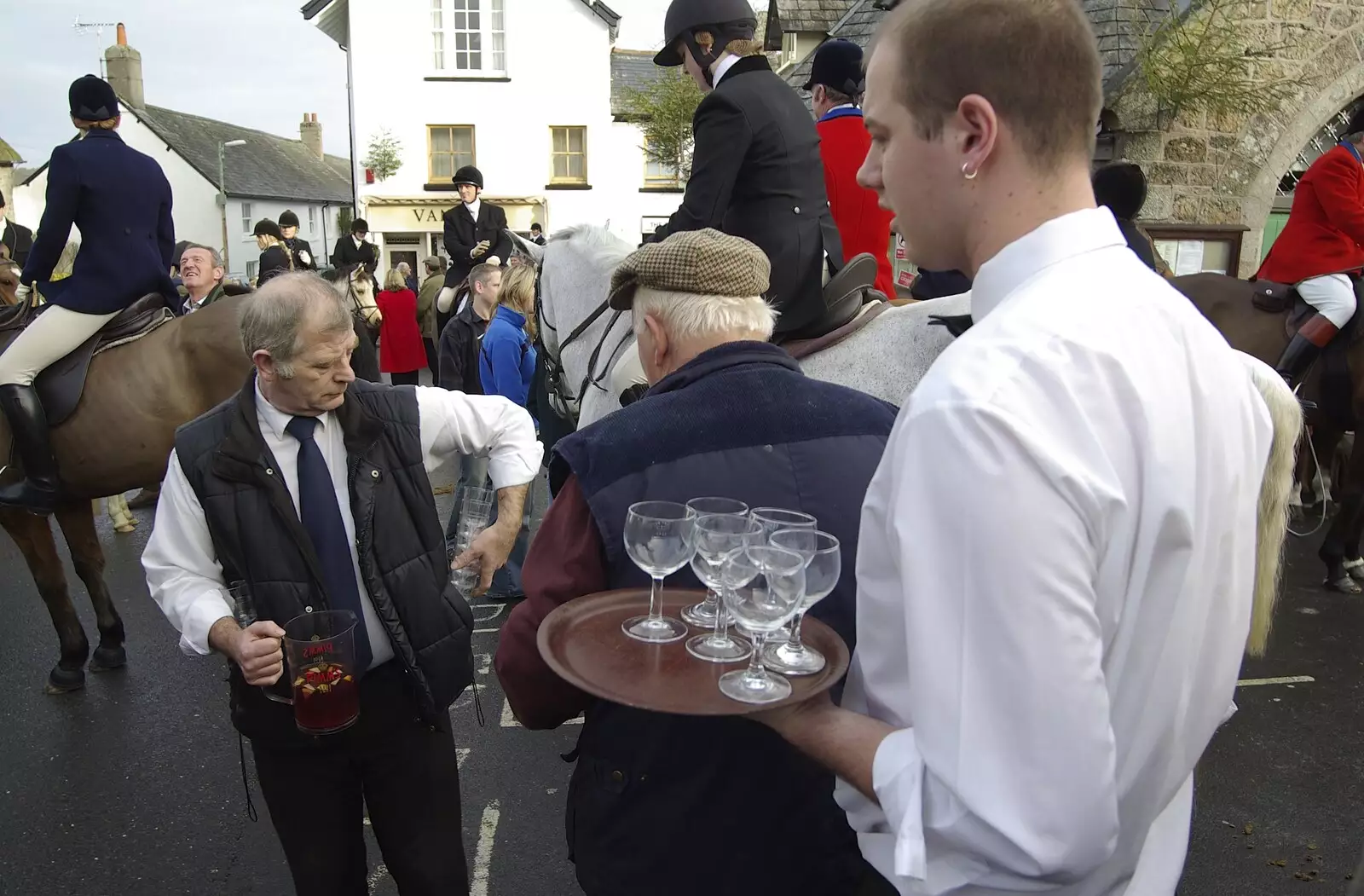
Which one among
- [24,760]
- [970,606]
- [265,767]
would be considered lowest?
[24,760]

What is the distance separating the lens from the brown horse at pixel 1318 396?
6.18 metres

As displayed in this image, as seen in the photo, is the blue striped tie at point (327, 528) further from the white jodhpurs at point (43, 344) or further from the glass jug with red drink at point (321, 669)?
the white jodhpurs at point (43, 344)

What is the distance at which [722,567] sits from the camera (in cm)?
150

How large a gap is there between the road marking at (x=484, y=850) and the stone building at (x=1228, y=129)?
28.9 feet

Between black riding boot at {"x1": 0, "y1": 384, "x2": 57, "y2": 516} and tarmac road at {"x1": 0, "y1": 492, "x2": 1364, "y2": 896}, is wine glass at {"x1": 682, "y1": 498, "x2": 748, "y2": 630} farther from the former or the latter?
black riding boot at {"x1": 0, "y1": 384, "x2": 57, "y2": 516}

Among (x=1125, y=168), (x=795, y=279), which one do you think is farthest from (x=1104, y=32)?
(x=795, y=279)

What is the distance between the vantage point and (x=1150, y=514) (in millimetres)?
959

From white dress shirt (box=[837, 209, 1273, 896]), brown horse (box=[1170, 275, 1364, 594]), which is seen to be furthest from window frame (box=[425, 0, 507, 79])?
white dress shirt (box=[837, 209, 1273, 896])

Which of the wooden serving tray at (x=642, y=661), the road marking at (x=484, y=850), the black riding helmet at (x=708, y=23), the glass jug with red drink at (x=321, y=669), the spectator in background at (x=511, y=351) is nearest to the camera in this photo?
the wooden serving tray at (x=642, y=661)

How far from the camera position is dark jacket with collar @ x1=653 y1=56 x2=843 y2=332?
384 cm

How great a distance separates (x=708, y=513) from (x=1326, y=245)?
616cm

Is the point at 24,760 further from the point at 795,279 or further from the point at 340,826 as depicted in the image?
the point at 795,279

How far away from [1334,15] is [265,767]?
38.5 feet

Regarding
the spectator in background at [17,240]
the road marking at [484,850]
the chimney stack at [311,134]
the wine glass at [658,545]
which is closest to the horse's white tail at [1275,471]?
the wine glass at [658,545]
